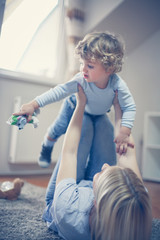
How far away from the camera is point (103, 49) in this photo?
0.55 m

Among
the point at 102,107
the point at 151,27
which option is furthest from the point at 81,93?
the point at 151,27

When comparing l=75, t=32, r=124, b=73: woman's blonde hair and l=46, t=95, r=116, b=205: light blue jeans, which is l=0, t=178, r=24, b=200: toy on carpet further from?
l=75, t=32, r=124, b=73: woman's blonde hair

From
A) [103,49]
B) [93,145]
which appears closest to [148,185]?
[93,145]

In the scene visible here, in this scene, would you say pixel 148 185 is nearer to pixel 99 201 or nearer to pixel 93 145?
pixel 93 145

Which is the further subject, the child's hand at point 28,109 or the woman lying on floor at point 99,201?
the child's hand at point 28,109

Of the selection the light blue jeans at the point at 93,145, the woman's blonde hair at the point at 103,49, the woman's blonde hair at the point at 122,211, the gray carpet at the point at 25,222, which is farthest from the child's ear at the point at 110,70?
the gray carpet at the point at 25,222

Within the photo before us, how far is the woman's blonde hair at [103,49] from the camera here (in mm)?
548

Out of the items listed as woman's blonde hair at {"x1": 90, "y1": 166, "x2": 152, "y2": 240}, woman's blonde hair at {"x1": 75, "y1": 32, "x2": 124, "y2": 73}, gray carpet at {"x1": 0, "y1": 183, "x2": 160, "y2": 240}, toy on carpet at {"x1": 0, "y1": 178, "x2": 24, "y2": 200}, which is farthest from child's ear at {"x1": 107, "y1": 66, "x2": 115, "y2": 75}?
toy on carpet at {"x1": 0, "y1": 178, "x2": 24, "y2": 200}

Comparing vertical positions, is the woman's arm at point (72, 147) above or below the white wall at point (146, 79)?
below

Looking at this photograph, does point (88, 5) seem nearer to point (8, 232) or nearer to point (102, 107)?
point (102, 107)

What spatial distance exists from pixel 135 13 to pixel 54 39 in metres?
0.50

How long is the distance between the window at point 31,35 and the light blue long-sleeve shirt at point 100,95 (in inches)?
5.7

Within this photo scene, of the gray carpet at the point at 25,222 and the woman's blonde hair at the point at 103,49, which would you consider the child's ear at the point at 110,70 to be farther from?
the gray carpet at the point at 25,222

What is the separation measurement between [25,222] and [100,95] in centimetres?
38
